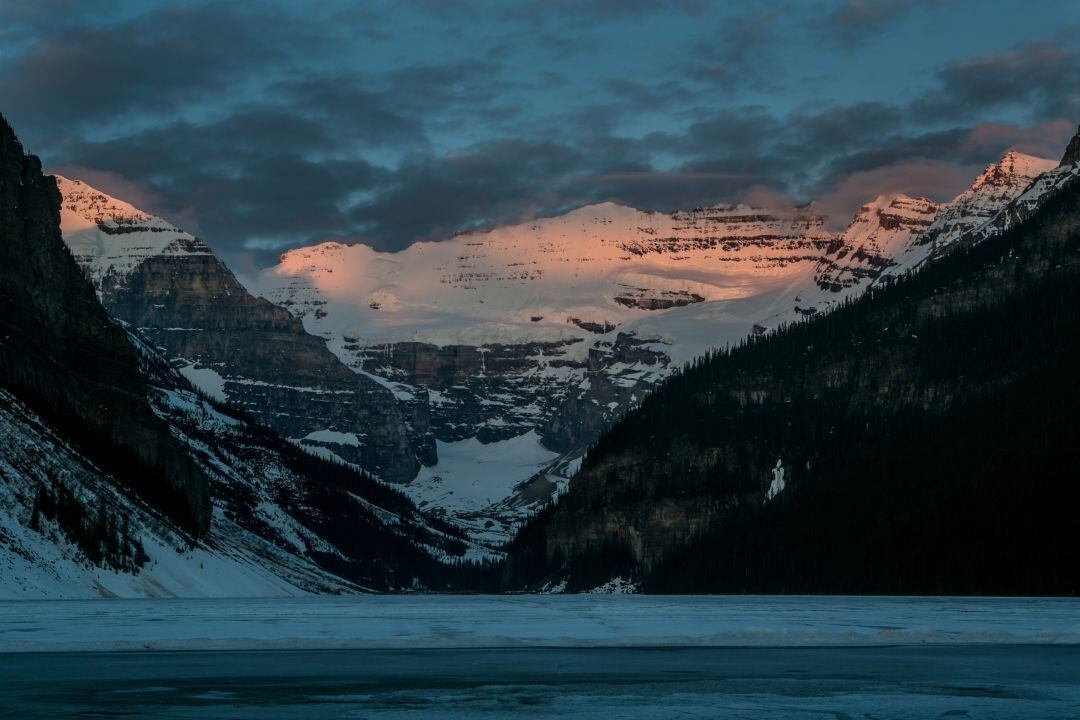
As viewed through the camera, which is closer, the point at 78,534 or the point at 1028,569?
the point at 78,534

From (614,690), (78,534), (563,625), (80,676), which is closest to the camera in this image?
(614,690)

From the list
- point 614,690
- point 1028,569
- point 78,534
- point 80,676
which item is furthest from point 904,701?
point 1028,569

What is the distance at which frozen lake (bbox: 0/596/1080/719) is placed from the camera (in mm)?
47000

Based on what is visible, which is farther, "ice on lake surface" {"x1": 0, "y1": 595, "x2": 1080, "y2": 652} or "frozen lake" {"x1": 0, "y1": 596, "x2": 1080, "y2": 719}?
"ice on lake surface" {"x1": 0, "y1": 595, "x2": 1080, "y2": 652}

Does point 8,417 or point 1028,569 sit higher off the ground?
point 8,417

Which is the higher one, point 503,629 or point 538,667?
point 538,667

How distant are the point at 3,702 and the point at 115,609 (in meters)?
70.1

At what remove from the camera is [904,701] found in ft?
159

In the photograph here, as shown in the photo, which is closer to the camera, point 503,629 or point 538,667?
point 538,667

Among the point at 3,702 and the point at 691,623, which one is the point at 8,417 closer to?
the point at 691,623

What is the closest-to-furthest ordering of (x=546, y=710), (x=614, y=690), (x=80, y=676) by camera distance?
(x=546, y=710), (x=614, y=690), (x=80, y=676)

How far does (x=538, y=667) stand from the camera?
60.9m

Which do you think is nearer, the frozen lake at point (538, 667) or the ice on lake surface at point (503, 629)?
the frozen lake at point (538, 667)

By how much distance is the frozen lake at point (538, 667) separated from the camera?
154 ft
